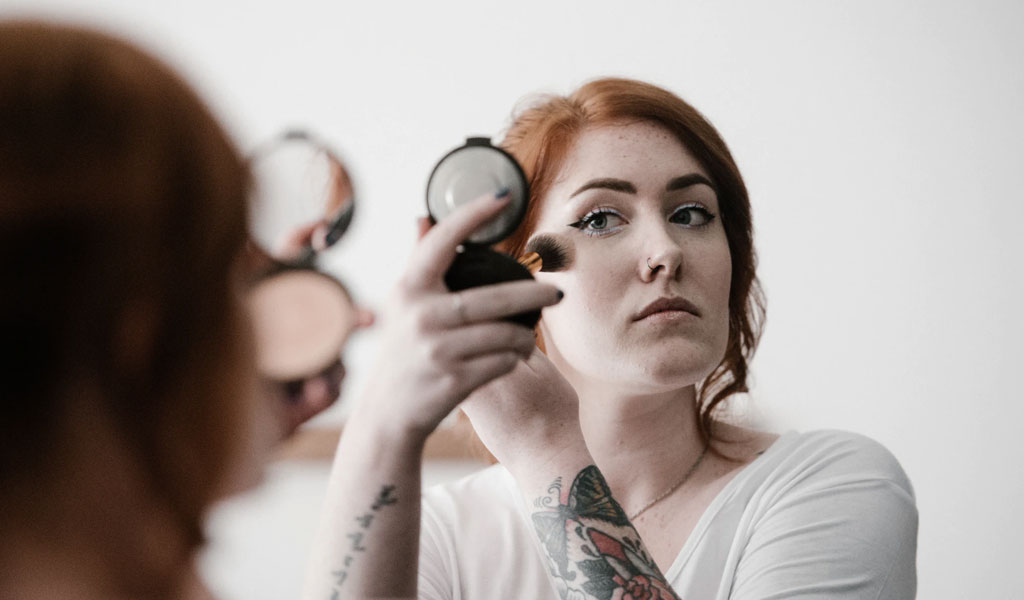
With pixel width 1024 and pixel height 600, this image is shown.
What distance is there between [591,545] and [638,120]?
0.51 meters

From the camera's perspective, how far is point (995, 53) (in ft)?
5.85

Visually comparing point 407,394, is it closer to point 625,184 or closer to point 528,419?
point 528,419

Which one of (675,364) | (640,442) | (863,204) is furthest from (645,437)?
(863,204)

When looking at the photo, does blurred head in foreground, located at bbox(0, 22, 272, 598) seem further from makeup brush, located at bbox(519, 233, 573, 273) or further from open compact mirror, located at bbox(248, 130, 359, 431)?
makeup brush, located at bbox(519, 233, 573, 273)

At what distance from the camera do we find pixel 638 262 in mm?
997

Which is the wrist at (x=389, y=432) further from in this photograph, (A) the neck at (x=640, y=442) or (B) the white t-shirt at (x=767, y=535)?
(A) the neck at (x=640, y=442)

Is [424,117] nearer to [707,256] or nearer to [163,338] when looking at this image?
[707,256]

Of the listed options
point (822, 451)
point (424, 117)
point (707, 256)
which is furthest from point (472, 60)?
point (822, 451)

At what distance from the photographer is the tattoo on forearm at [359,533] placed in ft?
2.01

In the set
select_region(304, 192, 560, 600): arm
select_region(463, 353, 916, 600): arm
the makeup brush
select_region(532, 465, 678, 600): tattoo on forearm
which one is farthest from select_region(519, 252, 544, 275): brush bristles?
select_region(304, 192, 560, 600): arm

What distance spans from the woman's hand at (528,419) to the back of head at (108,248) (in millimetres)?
424

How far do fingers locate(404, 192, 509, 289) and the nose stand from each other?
40cm

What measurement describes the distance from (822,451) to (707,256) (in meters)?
0.24

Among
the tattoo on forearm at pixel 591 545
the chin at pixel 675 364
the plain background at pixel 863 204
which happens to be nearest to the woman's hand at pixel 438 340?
the tattoo on forearm at pixel 591 545
